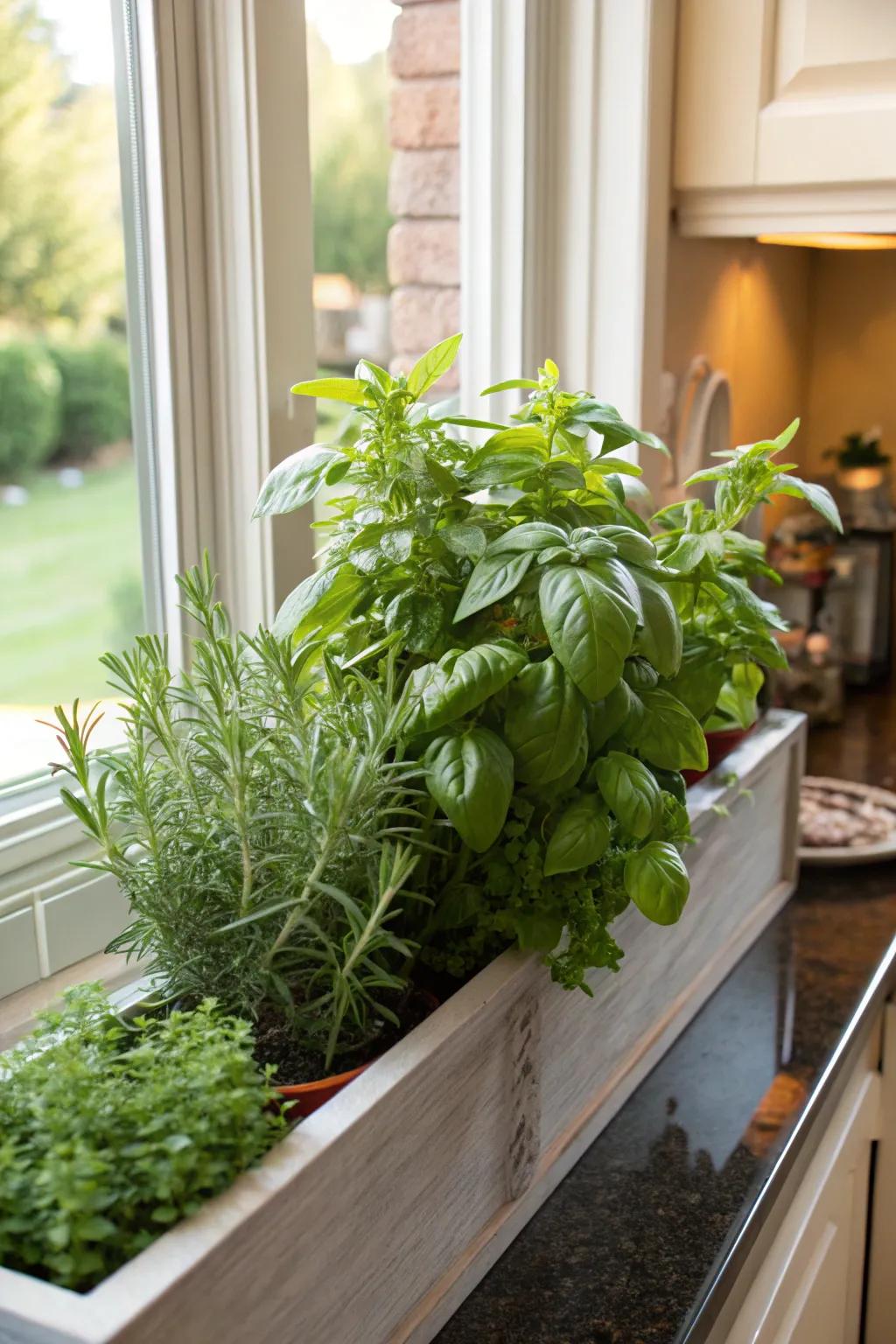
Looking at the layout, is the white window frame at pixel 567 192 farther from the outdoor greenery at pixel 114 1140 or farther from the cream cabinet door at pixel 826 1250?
the outdoor greenery at pixel 114 1140

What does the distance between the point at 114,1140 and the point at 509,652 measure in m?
0.34

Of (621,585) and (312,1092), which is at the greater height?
(621,585)

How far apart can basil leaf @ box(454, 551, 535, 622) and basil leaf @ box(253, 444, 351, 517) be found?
109 mm

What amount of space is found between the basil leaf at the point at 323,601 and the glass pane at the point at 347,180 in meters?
0.41

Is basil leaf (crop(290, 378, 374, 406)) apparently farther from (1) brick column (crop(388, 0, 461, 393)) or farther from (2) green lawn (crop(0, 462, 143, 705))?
(1) brick column (crop(388, 0, 461, 393))

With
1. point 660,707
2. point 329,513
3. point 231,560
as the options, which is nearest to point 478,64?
point 329,513

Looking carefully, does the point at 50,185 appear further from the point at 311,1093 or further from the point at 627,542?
the point at 311,1093

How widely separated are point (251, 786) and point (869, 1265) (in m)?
1.08

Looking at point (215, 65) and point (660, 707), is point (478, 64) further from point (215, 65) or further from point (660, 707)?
point (660, 707)

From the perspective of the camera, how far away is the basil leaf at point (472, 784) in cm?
74

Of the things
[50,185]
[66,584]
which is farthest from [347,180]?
[66,584]

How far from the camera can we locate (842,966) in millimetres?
1337

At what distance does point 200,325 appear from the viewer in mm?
1119

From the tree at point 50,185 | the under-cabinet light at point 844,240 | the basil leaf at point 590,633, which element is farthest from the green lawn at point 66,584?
the under-cabinet light at point 844,240
